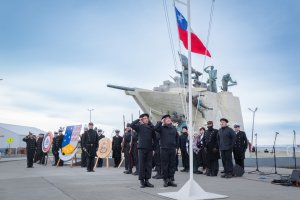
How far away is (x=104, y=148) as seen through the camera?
15.7 metres

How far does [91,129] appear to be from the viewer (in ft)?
43.4

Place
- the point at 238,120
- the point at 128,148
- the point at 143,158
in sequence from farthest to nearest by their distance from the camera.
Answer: the point at 238,120 → the point at 128,148 → the point at 143,158

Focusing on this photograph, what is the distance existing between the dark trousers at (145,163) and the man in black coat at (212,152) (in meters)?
3.80

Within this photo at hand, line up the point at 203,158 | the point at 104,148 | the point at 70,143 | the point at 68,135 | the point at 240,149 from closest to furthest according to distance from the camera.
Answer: the point at 240,149 < the point at 203,158 < the point at 104,148 < the point at 70,143 < the point at 68,135

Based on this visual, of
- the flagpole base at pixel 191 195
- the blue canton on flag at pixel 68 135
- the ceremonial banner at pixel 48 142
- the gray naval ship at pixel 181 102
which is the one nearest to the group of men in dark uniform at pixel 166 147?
the blue canton on flag at pixel 68 135

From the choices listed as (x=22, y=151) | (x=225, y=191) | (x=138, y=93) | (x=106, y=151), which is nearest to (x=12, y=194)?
(x=225, y=191)

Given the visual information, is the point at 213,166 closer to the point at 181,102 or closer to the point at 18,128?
the point at 181,102

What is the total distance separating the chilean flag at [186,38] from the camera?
8023 millimetres

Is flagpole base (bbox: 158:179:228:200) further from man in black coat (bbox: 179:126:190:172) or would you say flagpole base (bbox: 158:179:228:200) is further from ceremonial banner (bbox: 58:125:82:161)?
ceremonial banner (bbox: 58:125:82:161)

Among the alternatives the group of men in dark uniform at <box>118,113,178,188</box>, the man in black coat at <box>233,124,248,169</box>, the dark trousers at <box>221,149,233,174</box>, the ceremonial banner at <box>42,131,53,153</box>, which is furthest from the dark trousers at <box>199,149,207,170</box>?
the ceremonial banner at <box>42,131,53,153</box>

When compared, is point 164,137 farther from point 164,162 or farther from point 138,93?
point 138,93

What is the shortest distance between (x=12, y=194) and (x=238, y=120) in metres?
34.9

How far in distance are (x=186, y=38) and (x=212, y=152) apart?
464 centimetres

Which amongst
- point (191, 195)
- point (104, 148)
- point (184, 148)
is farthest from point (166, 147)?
point (104, 148)
